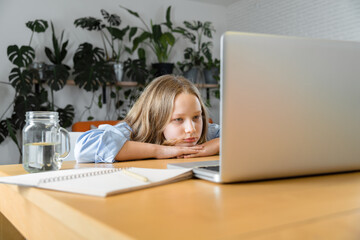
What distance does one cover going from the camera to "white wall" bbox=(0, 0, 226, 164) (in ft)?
12.9

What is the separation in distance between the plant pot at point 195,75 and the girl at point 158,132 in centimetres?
295

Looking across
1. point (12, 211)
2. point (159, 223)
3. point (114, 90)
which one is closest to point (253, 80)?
point (159, 223)

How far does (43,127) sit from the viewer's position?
93 cm

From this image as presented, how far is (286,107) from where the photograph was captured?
2.27 ft

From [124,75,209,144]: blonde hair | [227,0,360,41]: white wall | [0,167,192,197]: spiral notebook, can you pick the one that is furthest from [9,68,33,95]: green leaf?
[0,167,192,197]: spiral notebook

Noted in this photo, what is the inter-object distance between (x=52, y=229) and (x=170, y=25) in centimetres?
423

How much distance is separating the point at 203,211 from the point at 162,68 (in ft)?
13.6

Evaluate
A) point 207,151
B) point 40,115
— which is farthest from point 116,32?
point 40,115

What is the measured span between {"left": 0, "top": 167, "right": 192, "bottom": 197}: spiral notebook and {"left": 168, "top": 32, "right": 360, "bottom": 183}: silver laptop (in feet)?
0.26

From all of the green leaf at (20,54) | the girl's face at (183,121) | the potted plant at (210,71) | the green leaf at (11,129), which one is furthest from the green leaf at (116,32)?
the girl's face at (183,121)

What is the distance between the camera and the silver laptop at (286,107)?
65cm

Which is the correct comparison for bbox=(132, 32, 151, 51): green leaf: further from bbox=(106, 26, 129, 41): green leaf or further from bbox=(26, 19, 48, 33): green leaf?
bbox=(26, 19, 48, 33): green leaf

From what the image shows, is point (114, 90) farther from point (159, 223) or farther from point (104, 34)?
point (159, 223)

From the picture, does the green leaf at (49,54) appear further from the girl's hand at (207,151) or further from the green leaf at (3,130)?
the girl's hand at (207,151)
